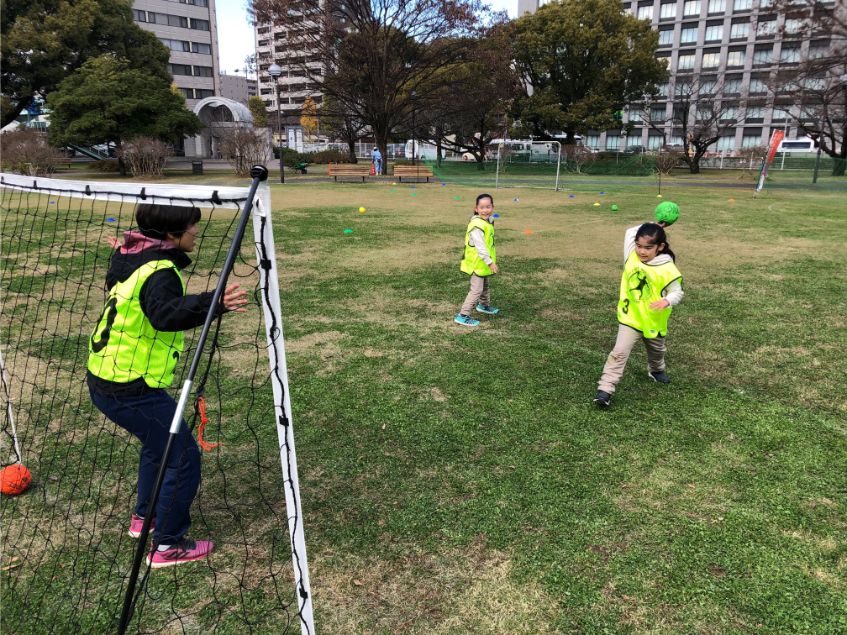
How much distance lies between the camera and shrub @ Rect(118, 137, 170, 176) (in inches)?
977

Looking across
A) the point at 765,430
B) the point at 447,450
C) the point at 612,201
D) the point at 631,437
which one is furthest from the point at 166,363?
the point at 612,201

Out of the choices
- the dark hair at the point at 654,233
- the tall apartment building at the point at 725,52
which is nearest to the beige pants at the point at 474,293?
the dark hair at the point at 654,233

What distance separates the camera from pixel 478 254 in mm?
6121

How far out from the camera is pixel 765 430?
4.07m

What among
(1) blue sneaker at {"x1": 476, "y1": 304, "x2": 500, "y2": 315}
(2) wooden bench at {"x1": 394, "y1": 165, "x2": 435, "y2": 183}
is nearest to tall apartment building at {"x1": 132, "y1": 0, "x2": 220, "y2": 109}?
(2) wooden bench at {"x1": 394, "y1": 165, "x2": 435, "y2": 183}

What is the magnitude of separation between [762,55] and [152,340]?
71.2m

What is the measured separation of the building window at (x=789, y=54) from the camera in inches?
2158

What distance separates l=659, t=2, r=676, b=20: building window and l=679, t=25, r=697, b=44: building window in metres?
1.96

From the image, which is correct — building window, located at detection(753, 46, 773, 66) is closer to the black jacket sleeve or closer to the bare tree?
the bare tree

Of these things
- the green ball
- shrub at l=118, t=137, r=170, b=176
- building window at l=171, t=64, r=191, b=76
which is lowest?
the green ball

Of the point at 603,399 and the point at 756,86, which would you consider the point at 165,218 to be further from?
the point at 756,86

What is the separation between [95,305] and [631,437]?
633 centimetres

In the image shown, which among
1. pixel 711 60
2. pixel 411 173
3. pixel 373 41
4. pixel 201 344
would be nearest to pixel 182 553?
pixel 201 344

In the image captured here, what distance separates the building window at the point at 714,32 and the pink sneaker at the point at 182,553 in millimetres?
71484
